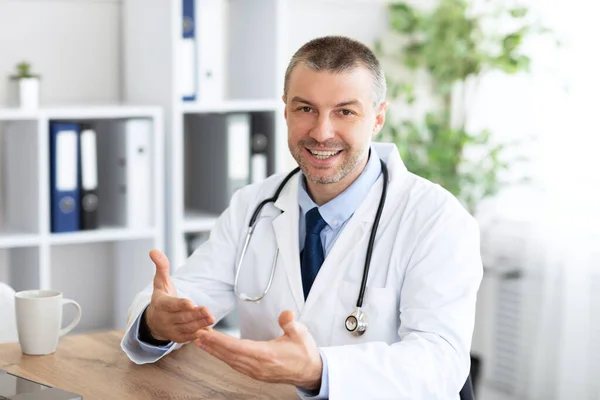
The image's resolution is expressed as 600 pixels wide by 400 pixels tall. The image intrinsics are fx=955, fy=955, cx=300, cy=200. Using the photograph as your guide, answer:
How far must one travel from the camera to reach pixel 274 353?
1.46 meters

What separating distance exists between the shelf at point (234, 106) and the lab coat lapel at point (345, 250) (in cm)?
121

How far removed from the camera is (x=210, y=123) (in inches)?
127

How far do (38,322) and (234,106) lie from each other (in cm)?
141

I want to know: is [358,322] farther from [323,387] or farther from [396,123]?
[396,123]

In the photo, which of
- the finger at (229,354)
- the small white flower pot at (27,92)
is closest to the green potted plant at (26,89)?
the small white flower pot at (27,92)

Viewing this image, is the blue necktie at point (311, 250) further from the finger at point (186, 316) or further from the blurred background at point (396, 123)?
the blurred background at point (396, 123)

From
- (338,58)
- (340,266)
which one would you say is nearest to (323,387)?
(340,266)

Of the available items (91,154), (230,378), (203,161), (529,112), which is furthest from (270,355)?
(529,112)

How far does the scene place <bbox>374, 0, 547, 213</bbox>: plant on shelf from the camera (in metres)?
3.60

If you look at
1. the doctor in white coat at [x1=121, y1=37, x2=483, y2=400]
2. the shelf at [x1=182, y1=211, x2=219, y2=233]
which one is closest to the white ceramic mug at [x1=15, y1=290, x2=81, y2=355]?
the doctor in white coat at [x1=121, y1=37, x2=483, y2=400]

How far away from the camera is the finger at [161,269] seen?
5.91 ft

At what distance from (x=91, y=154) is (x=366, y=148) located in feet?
4.14

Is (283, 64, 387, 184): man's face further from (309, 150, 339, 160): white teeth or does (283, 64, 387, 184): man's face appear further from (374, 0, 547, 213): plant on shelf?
(374, 0, 547, 213): plant on shelf

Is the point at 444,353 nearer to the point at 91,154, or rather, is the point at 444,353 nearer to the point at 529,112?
the point at 91,154
